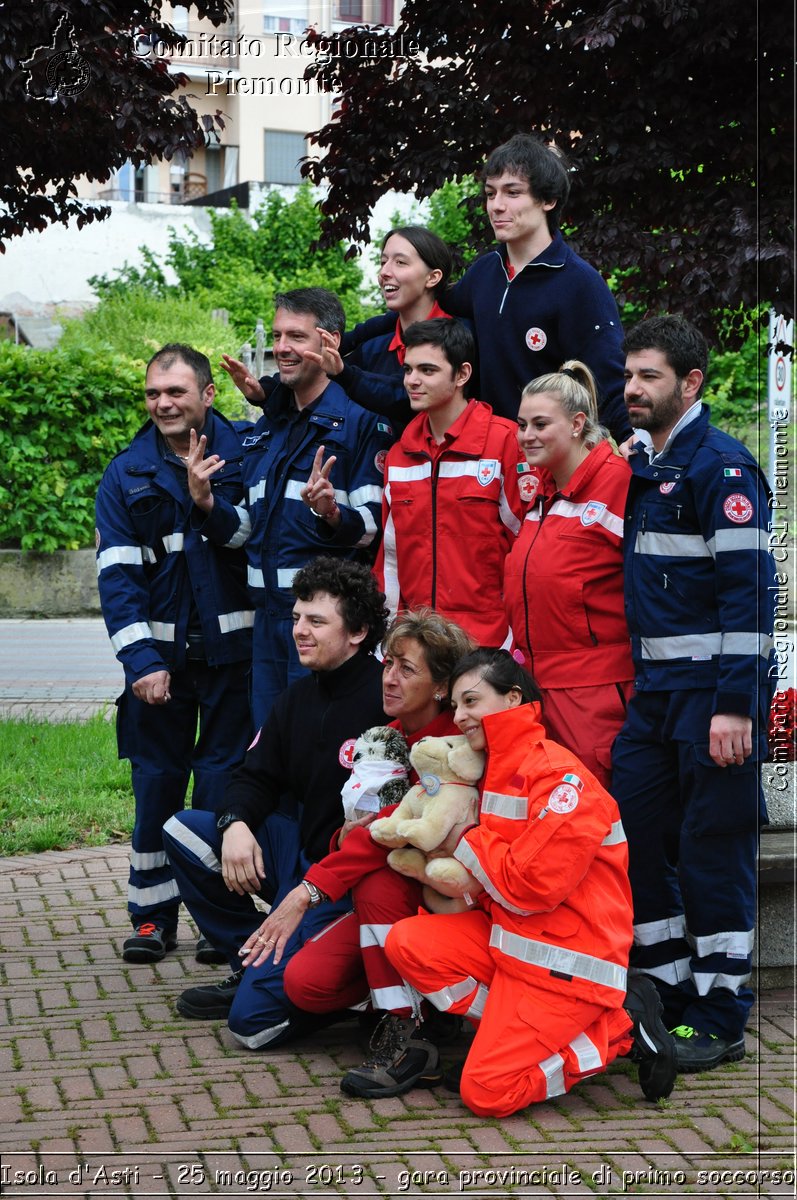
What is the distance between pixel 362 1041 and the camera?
5066 millimetres

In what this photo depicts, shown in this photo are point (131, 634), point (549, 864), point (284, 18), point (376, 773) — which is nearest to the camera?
point (549, 864)

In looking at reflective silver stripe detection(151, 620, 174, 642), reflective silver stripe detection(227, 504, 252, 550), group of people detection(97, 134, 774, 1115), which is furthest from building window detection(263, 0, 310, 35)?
reflective silver stripe detection(151, 620, 174, 642)

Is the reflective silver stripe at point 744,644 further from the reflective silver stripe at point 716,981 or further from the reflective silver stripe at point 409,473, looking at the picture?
the reflective silver stripe at point 409,473

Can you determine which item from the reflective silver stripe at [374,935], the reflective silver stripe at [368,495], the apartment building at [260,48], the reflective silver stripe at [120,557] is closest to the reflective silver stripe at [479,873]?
the reflective silver stripe at [374,935]

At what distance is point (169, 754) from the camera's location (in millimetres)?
6184

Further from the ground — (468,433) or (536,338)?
(536,338)

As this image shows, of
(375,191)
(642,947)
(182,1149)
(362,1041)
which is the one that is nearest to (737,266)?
(375,191)

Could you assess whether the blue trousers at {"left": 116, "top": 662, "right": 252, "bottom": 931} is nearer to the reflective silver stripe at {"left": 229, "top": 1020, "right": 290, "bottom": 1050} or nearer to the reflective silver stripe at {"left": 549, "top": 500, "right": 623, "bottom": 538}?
the reflective silver stripe at {"left": 229, "top": 1020, "right": 290, "bottom": 1050}

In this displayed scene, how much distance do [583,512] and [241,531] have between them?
1.56 metres

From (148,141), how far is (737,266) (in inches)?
126

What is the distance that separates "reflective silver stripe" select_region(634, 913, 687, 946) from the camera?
16.5 ft

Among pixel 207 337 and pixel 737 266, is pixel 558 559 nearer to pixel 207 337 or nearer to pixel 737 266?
pixel 737 266

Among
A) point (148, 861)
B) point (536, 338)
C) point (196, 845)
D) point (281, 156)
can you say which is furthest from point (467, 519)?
point (281, 156)

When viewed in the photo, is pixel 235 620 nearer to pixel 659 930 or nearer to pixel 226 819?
pixel 226 819
